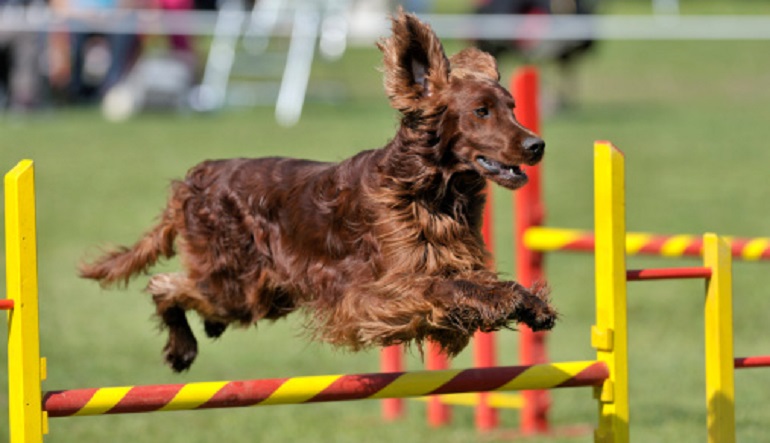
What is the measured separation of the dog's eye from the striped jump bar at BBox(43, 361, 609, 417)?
815 millimetres

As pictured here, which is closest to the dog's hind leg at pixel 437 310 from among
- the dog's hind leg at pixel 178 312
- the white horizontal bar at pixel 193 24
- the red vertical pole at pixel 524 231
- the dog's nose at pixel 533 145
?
the dog's nose at pixel 533 145

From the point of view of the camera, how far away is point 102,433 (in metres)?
7.09

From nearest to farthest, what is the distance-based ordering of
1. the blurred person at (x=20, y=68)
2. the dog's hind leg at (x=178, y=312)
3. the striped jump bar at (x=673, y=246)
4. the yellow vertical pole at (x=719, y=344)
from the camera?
1. the yellow vertical pole at (x=719, y=344)
2. the striped jump bar at (x=673, y=246)
3. the dog's hind leg at (x=178, y=312)
4. the blurred person at (x=20, y=68)

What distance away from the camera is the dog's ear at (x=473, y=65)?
4496mm

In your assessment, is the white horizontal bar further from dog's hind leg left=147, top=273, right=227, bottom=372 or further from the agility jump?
the agility jump

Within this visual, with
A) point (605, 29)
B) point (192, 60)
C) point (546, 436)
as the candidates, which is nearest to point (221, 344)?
point (546, 436)

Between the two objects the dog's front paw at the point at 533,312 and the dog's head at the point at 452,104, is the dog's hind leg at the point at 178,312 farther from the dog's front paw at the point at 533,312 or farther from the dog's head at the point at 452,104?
the dog's front paw at the point at 533,312

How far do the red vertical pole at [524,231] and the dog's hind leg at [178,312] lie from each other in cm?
189

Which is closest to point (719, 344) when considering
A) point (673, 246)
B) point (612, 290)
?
point (612, 290)

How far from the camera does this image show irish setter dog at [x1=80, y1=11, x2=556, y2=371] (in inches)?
168

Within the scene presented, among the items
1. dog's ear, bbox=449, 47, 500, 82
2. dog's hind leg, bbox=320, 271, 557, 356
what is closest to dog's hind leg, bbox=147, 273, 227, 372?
dog's hind leg, bbox=320, 271, 557, 356

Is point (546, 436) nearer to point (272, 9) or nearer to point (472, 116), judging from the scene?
point (472, 116)

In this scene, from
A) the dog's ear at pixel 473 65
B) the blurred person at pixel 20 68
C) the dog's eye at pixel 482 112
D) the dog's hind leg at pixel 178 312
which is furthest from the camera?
the blurred person at pixel 20 68

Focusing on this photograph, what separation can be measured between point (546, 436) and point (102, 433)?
2.32m
